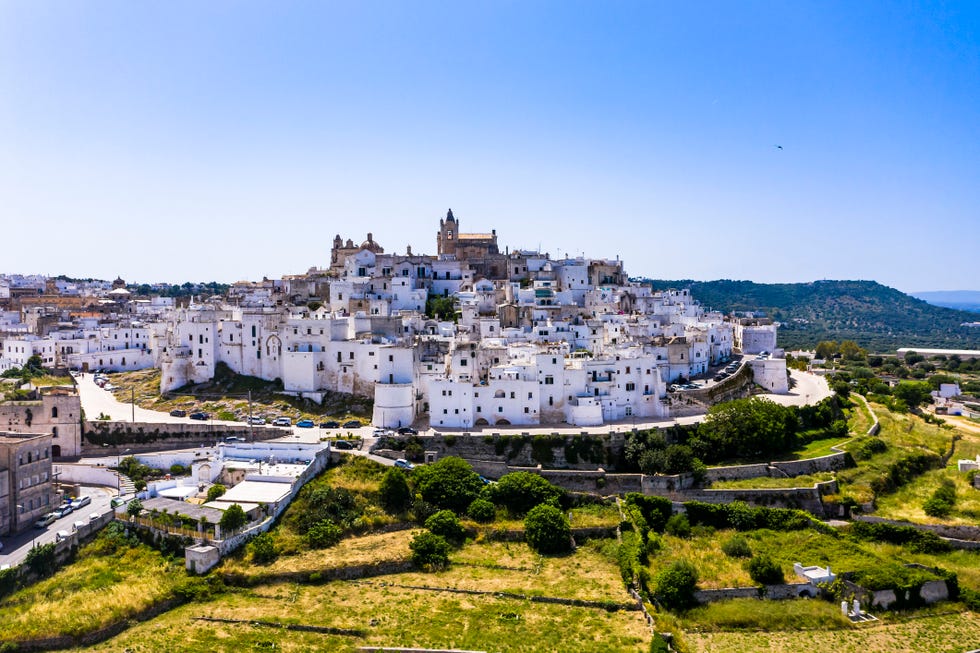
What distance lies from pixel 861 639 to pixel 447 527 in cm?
1501

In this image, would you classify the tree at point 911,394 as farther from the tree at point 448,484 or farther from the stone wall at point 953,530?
the tree at point 448,484

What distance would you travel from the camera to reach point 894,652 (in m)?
23.4

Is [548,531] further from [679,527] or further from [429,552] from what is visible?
[679,527]

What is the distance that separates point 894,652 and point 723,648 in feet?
17.8

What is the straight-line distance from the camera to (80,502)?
3112 centimetres

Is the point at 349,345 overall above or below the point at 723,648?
above

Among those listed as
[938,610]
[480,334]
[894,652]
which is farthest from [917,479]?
[480,334]

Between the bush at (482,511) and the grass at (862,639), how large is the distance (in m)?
9.55

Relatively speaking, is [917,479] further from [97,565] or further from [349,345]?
[97,565]

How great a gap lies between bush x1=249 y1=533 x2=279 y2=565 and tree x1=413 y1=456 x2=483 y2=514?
6521 millimetres

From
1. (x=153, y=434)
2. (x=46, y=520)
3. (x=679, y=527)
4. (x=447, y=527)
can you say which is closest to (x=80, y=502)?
(x=46, y=520)

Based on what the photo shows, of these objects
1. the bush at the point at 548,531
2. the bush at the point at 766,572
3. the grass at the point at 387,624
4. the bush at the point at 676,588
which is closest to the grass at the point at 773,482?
the bush at the point at 766,572

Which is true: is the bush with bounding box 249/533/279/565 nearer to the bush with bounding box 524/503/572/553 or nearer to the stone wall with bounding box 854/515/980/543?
the bush with bounding box 524/503/572/553

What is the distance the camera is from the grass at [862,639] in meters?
23.5
